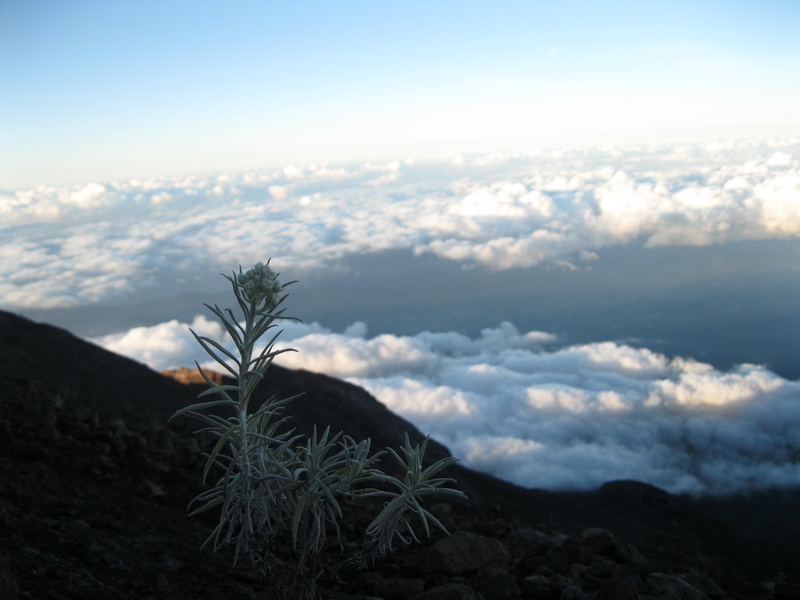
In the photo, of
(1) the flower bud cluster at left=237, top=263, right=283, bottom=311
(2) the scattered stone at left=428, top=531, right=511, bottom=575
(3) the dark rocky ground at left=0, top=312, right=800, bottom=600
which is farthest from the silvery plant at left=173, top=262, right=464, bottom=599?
(2) the scattered stone at left=428, top=531, right=511, bottom=575

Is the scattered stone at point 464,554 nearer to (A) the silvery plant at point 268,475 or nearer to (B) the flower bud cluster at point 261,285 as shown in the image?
(A) the silvery plant at point 268,475

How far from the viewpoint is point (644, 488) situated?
3728cm

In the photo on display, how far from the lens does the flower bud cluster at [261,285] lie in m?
3.12

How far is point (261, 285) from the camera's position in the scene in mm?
3127

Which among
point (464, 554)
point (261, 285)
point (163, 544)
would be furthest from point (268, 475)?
point (464, 554)

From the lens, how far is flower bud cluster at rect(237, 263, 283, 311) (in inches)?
123

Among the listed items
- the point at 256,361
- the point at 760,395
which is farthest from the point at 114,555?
the point at 760,395

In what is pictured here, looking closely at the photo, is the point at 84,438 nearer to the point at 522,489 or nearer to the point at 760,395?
the point at 522,489

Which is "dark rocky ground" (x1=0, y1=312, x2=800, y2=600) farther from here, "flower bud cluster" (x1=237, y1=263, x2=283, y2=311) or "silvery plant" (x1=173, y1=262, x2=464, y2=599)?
"flower bud cluster" (x1=237, y1=263, x2=283, y2=311)

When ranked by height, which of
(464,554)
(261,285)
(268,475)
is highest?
(261,285)

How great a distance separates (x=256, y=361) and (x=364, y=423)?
21348mm

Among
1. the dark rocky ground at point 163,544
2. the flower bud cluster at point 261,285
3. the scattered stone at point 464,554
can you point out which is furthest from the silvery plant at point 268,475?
the scattered stone at point 464,554

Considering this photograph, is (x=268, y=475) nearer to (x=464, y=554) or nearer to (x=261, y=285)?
(x=261, y=285)

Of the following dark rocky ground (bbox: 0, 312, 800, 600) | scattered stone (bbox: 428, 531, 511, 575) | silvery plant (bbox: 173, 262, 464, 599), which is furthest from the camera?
scattered stone (bbox: 428, 531, 511, 575)
